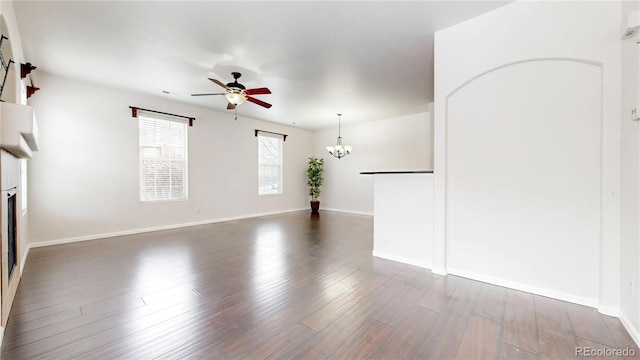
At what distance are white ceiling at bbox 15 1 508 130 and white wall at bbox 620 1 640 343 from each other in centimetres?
114

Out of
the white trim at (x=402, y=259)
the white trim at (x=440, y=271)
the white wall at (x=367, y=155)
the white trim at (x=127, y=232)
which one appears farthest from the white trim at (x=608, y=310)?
the white trim at (x=127, y=232)

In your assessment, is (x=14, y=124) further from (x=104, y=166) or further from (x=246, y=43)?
(x=104, y=166)

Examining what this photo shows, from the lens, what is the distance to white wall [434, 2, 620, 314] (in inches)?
82.7

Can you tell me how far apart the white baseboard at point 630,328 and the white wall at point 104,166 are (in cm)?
653

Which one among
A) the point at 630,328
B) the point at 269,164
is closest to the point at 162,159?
the point at 269,164

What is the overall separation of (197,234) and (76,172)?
2212 millimetres

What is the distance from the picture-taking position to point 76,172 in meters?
4.39

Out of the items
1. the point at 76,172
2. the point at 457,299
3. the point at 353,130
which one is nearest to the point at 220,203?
the point at 76,172

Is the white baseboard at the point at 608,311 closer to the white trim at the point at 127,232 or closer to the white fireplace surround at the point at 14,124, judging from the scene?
the white fireplace surround at the point at 14,124

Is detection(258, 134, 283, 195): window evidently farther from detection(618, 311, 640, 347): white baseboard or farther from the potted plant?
detection(618, 311, 640, 347): white baseboard

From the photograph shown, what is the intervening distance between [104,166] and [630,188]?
677 centimetres

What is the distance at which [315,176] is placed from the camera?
841 centimetres

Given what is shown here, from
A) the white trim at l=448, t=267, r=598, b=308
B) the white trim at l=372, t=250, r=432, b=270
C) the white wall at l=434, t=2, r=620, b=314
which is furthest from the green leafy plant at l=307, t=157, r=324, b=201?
the white trim at l=448, t=267, r=598, b=308

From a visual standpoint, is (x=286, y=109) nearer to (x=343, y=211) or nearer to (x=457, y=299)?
(x=343, y=211)
